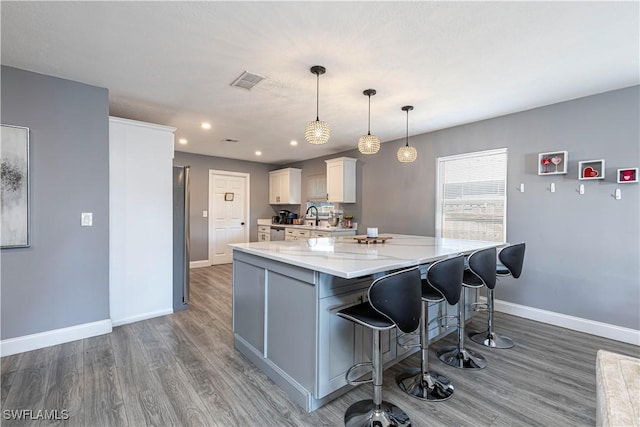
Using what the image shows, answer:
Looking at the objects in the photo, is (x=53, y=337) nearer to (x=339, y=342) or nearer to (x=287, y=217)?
(x=339, y=342)

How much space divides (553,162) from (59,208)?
5.02m

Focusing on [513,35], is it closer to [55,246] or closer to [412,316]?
[412,316]

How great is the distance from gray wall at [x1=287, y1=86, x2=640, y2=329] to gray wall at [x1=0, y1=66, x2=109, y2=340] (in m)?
3.49

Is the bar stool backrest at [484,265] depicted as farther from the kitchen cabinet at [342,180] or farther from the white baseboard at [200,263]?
the white baseboard at [200,263]

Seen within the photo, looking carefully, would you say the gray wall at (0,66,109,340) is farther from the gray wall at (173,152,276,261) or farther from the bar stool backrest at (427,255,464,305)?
the gray wall at (173,152,276,261)

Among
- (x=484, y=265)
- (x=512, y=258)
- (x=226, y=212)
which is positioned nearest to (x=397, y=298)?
(x=484, y=265)

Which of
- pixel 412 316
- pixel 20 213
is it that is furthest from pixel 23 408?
pixel 412 316

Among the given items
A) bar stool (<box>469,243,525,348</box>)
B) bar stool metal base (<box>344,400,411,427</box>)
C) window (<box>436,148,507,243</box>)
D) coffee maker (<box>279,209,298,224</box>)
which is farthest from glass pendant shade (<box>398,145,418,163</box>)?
coffee maker (<box>279,209,298,224</box>)

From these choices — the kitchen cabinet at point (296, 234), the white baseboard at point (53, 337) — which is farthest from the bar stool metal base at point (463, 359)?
the kitchen cabinet at point (296, 234)

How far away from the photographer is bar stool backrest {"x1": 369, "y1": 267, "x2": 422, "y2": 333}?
1522 mm

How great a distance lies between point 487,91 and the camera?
2996 mm

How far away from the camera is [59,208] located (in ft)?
8.85

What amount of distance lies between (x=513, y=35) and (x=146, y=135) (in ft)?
11.8

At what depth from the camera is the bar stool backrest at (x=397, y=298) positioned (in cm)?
152
